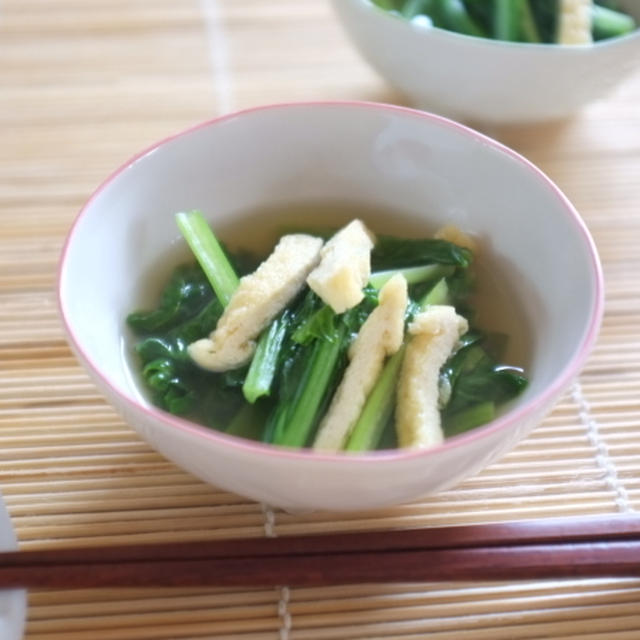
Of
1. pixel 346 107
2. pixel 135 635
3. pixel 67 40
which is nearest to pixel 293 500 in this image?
pixel 135 635

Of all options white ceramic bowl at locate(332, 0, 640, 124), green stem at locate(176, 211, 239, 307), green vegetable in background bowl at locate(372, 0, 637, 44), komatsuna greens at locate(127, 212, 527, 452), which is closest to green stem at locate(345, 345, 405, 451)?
komatsuna greens at locate(127, 212, 527, 452)

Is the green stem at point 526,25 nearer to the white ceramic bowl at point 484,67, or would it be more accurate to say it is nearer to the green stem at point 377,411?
the white ceramic bowl at point 484,67

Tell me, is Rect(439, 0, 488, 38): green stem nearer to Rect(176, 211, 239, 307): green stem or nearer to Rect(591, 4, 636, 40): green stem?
Rect(591, 4, 636, 40): green stem

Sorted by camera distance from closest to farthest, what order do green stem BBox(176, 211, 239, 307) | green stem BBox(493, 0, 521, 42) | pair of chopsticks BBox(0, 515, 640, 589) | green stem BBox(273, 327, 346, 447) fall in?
1. pair of chopsticks BBox(0, 515, 640, 589)
2. green stem BBox(273, 327, 346, 447)
3. green stem BBox(176, 211, 239, 307)
4. green stem BBox(493, 0, 521, 42)

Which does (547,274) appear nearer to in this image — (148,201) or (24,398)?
(148,201)

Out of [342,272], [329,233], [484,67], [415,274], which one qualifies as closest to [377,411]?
[342,272]
